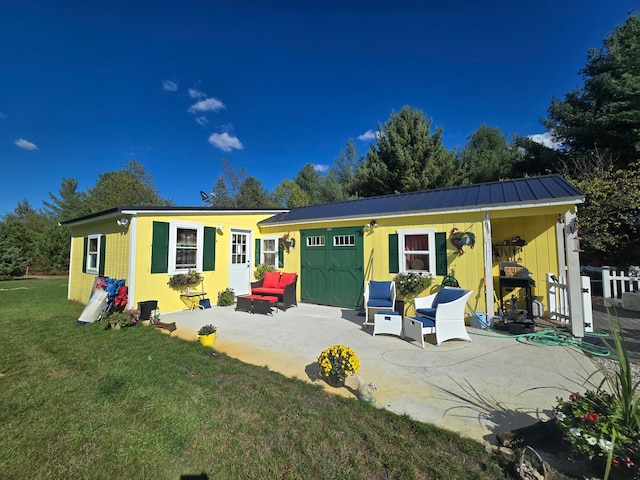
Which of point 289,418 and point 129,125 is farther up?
point 129,125

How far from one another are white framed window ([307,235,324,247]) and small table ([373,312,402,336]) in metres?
3.47

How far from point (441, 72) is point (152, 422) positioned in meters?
12.4

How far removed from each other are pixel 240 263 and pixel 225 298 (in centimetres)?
138

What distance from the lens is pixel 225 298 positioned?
7.75 metres

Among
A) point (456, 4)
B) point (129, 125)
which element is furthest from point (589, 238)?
point (129, 125)

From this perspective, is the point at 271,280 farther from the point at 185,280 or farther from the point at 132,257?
the point at 132,257

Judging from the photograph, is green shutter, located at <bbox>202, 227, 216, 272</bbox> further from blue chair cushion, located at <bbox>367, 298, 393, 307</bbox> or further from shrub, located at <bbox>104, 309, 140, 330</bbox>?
blue chair cushion, located at <bbox>367, 298, 393, 307</bbox>

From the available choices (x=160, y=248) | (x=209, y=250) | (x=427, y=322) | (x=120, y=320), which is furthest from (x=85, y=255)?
(x=427, y=322)

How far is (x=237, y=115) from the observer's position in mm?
14305

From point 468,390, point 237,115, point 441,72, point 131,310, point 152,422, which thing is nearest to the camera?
point 152,422

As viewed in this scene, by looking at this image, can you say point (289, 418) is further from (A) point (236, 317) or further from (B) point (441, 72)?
(B) point (441, 72)

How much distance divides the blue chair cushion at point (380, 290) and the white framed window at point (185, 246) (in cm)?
487

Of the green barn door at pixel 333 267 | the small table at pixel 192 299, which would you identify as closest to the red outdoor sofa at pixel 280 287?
the green barn door at pixel 333 267

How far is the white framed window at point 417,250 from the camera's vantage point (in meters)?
6.16
